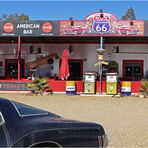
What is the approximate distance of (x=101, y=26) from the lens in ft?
86.3

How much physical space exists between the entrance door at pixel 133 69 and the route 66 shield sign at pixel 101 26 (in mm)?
5546

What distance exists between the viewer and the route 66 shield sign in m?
26.3

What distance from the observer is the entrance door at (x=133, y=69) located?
102ft

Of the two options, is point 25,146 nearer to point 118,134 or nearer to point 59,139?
point 59,139

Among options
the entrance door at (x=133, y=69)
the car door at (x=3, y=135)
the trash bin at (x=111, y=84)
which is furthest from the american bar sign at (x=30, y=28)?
the car door at (x=3, y=135)

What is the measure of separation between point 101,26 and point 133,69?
631cm

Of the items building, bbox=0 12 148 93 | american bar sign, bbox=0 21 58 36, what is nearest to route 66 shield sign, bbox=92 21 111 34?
building, bbox=0 12 148 93

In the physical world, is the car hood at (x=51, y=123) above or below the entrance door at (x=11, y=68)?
below

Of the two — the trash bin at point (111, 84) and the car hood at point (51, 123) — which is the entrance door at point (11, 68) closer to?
the trash bin at point (111, 84)

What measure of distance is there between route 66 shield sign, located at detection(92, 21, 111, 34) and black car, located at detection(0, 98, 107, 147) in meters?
20.5

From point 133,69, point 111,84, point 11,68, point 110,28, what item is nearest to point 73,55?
point 133,69

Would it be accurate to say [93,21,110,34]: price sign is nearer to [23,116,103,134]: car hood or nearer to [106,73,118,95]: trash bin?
[106,73,118,95]: trash bin

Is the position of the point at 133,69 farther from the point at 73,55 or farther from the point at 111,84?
the point at 111,84

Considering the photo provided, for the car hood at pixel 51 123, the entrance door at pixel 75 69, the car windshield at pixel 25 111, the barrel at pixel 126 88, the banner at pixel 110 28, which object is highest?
the banner at pixel 110 28
